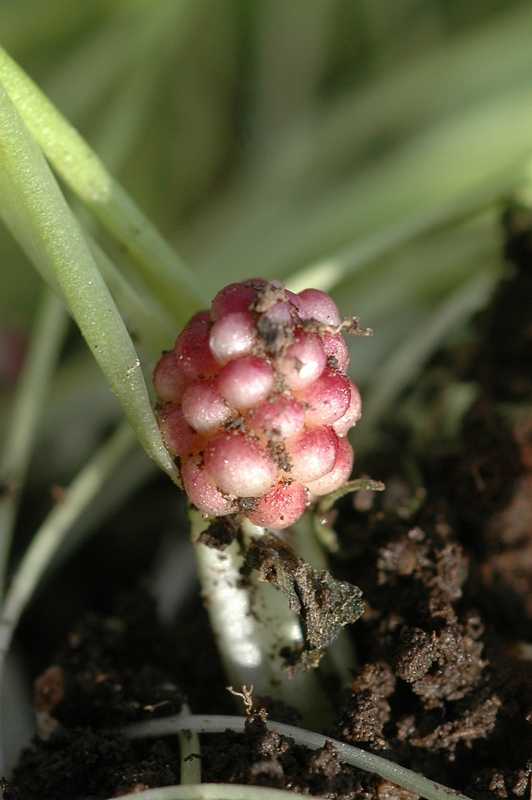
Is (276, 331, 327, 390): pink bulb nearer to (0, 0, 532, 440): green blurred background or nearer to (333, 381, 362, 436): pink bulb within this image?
(333, 381, 362, 436): pink bulb

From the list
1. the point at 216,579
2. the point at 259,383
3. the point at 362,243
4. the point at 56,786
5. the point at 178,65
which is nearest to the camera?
the point at 259,383

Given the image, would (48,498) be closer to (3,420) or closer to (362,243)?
(3,420)

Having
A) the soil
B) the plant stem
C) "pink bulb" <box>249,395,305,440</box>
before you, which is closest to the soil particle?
the soil

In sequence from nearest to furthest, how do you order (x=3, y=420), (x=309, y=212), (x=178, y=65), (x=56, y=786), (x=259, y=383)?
(x=259, y=383) < (x=56, y=786) < (x=3, y=420) < (x=309, y=212) < (x=178, y=65)

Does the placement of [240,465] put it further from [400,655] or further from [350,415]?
[400,655]

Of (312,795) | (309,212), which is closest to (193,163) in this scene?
(309,212)

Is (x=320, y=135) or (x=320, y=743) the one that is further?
(x=320, y=135)

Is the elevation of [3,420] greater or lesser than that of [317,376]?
greater

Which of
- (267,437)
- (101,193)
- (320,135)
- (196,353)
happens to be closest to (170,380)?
(196,353)
